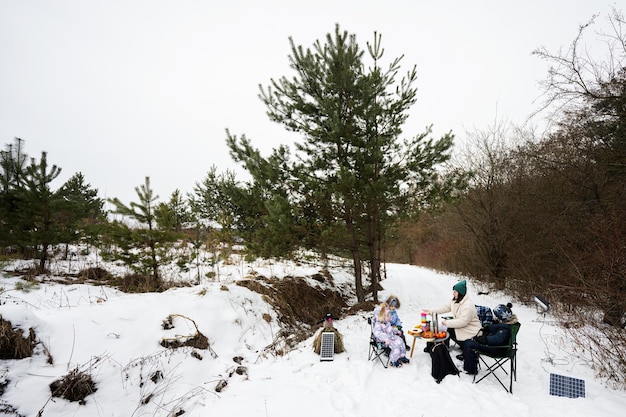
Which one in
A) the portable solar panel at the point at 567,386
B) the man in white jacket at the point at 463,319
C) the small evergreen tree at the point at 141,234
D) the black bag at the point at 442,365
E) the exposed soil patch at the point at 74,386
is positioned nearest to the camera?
the exposed soil patch at the point at 74,386

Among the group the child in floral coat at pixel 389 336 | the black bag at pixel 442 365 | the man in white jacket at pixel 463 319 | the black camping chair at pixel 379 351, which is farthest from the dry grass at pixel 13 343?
the man in white jacket at pixel 463 319

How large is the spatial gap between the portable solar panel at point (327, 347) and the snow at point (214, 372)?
0.12 m

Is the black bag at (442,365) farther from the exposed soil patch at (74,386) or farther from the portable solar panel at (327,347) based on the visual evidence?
the exposed soil patch at (74,386)

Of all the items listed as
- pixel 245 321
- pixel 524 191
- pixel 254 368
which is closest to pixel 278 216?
pixel 245 321

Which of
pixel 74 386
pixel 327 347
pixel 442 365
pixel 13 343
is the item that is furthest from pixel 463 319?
pixel 13 343

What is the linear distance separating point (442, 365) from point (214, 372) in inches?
164

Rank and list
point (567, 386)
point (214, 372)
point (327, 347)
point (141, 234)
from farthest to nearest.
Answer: point (141, 234) < point (327, 347) < point (214, 372) < point (567, 386)

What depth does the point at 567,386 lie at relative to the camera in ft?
12.4

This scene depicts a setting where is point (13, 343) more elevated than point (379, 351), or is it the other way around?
point (13, 343)

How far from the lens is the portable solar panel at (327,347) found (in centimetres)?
519

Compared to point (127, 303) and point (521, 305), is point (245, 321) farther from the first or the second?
point (521, 305)

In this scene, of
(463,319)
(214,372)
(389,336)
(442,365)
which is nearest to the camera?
(442,365)

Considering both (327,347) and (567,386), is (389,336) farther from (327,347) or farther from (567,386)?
(567,386)

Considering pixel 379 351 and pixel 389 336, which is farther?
pixel 379 351
